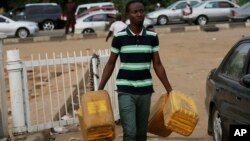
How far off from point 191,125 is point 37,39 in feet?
77.5

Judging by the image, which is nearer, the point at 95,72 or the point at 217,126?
the point at 217,126

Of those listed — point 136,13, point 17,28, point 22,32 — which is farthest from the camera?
point 22,32

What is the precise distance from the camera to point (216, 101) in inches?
271

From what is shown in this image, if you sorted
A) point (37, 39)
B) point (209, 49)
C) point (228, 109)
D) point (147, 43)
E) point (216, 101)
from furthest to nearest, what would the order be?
point (37, 39) → point (209, 49) → point (216, 101) → point (228, 109) → point (147, 43)

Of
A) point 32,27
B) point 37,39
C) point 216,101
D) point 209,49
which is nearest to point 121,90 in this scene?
point 216,101

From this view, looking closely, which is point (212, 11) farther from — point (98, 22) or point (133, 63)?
point (133, 63)

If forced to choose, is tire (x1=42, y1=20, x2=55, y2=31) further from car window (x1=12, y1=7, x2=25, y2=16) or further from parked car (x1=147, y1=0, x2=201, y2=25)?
parked car (x1=147, y1=0, x2=201, y2=25)

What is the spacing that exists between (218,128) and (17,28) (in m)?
26.9

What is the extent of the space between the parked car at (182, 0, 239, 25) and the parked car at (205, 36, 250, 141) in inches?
1041

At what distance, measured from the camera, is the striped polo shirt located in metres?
5.63

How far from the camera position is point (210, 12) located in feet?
111

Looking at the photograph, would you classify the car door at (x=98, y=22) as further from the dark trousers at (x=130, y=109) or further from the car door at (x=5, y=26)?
the dark trousers at (x=130, y=109)

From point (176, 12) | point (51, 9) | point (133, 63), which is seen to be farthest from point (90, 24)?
point (133, 63)

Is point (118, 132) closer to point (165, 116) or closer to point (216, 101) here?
point (216, 101)
